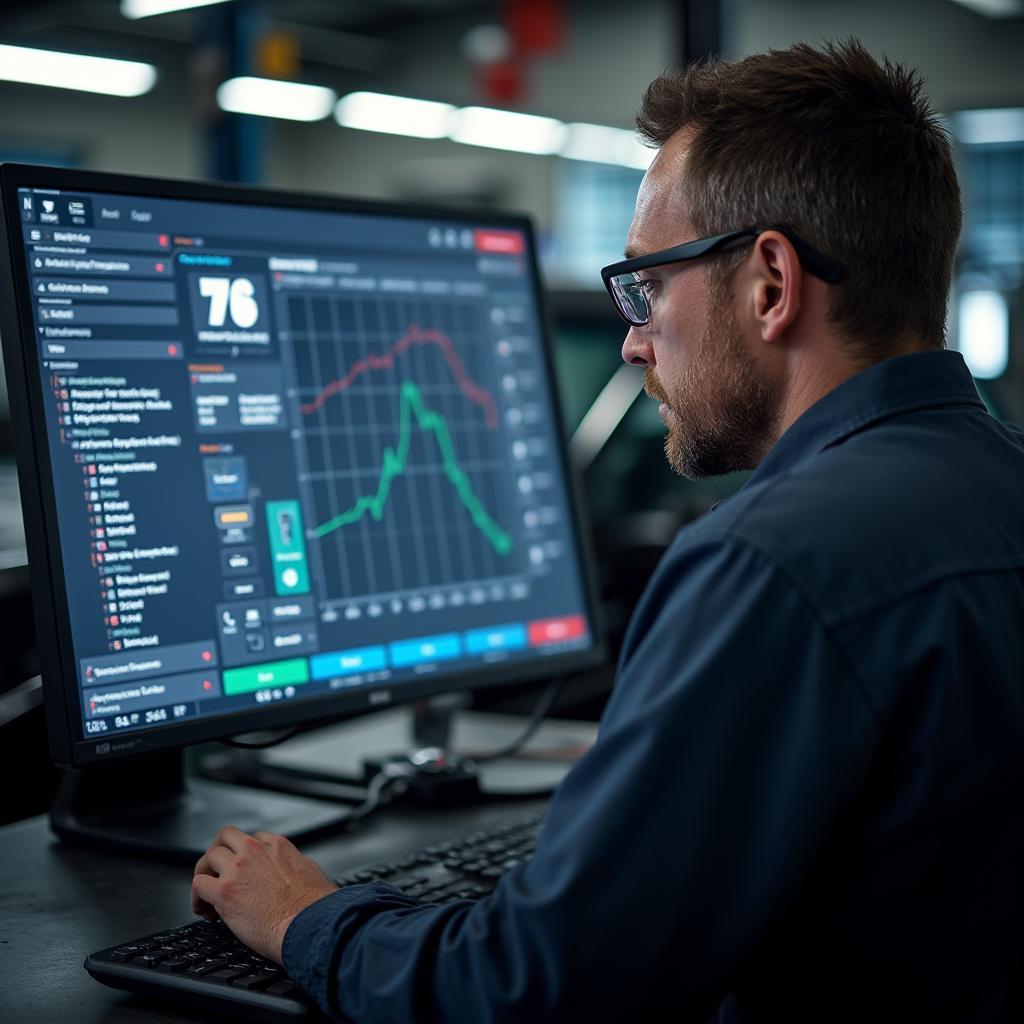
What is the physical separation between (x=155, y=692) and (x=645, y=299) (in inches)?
19.3

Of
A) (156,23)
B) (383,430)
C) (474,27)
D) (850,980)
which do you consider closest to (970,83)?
(474,27)

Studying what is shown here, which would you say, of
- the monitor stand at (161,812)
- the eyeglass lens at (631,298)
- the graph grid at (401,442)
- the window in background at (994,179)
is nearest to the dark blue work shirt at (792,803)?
the eyeglass lens at (631,298)

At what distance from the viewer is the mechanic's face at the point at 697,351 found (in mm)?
911

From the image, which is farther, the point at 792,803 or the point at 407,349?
the point at 407,349

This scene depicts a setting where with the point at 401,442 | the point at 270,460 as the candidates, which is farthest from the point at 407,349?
the point at 270,460

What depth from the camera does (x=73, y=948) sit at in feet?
2.99

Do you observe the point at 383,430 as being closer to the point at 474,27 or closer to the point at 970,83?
the point at 970,83

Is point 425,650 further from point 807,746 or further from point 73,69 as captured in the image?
point 73,69

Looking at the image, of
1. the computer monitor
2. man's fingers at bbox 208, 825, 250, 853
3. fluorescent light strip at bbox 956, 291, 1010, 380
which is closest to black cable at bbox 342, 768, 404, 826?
the computer monitor

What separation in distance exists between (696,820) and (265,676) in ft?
1.77

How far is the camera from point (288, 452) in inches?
45.7

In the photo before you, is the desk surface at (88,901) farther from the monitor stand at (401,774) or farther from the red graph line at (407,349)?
the red graph line at (407,349)

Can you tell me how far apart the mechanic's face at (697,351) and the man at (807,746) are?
3 centimetres

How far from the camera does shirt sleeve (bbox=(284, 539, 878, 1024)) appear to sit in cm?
67
